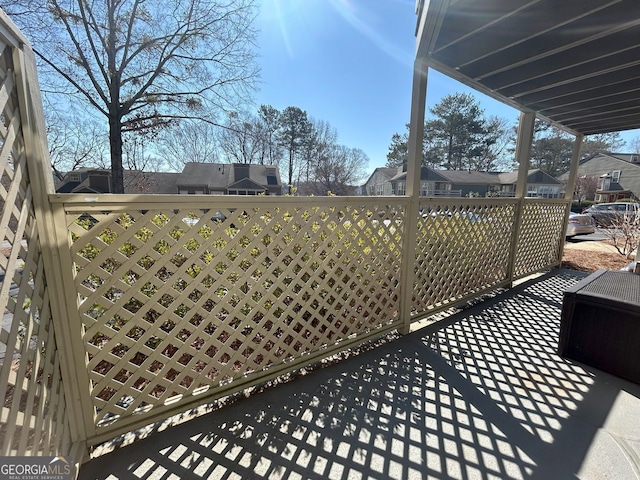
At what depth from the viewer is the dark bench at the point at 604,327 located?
6.93ft

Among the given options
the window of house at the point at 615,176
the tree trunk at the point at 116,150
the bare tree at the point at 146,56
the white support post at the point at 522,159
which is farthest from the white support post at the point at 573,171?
the window of house at the point at 615,176

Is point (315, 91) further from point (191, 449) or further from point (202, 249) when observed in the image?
point (191, 449)

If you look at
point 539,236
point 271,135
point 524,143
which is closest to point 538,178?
point 271,135

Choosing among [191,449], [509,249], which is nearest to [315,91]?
[509,249]

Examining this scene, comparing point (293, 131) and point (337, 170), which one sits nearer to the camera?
point (293, 131)

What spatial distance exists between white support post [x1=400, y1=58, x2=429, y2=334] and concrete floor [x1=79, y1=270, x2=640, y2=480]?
0.56m

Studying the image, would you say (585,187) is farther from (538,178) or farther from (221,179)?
(221,179)

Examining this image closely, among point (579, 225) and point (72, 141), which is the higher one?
point (72, 141)

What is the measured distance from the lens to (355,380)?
216 centimetres

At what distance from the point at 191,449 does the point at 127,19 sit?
860cm

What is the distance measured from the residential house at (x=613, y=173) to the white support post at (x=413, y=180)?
96.7 ft

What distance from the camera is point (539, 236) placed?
4.74 metres

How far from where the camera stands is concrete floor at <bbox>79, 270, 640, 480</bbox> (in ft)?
4.75

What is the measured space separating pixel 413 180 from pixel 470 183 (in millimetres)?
25654
